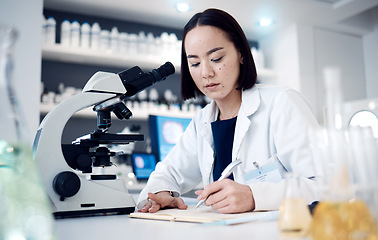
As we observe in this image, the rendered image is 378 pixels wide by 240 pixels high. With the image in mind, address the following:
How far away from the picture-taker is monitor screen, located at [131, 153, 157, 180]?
2320mm

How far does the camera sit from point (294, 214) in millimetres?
449

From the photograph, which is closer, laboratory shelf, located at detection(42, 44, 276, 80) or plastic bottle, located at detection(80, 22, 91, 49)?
laboratory shelf, located at detection(42, 44, 276, 80)

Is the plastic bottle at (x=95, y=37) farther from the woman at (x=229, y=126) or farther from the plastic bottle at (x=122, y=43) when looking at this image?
the woman at (x=229, y=126)

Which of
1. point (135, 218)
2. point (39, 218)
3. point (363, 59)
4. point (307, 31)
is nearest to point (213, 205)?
point (135, 218)

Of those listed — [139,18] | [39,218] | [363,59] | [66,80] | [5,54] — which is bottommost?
[39,218]

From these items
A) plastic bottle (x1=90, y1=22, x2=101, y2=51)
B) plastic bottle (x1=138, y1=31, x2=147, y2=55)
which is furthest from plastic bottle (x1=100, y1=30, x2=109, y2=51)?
plastic bottle (x1=138, y1=31, x2=147, y2=55)

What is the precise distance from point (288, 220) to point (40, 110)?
8.94 feet

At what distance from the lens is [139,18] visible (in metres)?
3.53

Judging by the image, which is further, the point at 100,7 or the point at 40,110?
the point at 100,7

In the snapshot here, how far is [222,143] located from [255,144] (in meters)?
0.16

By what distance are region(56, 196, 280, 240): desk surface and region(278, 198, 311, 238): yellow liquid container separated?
0.07 m

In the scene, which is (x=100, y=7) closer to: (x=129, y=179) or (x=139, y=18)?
(x=139, y=18)

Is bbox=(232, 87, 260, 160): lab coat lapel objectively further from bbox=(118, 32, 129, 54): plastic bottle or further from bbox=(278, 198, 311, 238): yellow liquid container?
bbox=(118, 32, 129, 54): plastic bottle

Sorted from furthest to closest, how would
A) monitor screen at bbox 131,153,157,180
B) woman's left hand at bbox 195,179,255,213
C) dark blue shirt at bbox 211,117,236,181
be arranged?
monitor screen at bbox 131,153,157,180
dark blue shirt at bbox 211,117,236,181
woman's left hand at bbox 195,179,255,213
